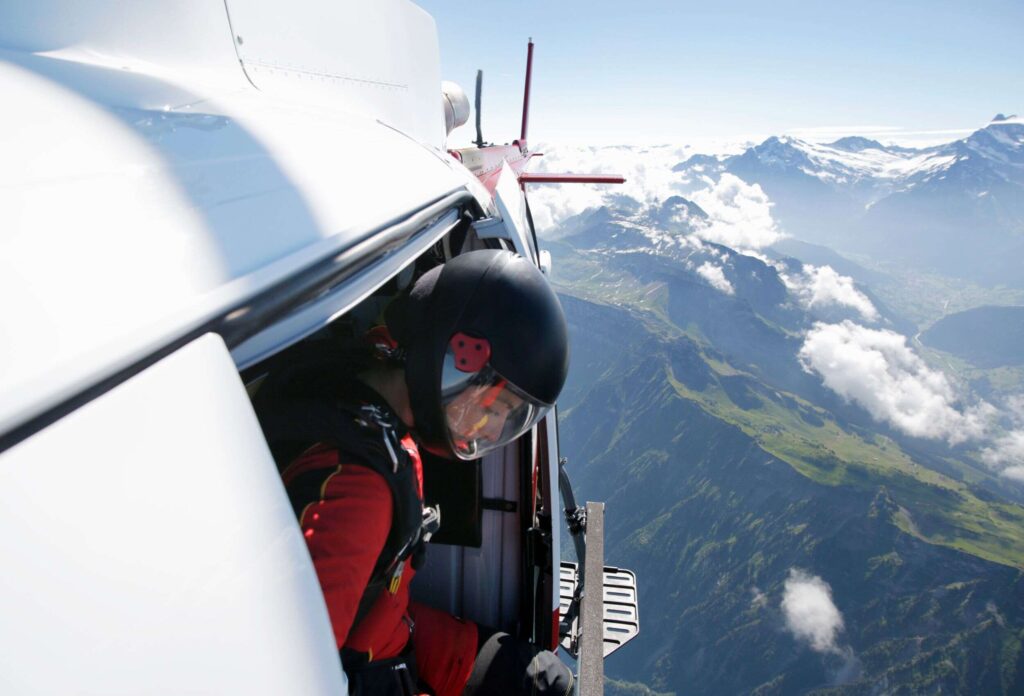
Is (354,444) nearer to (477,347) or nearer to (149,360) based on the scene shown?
(477,347)

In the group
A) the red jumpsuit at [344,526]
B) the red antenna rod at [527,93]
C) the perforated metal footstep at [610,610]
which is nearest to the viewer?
the red jumpsuit at [344,526]

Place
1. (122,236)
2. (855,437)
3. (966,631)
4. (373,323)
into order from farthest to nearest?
(855,437), (966,631), (373,323), (122,236)

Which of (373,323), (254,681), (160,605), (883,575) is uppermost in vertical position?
(160,605)

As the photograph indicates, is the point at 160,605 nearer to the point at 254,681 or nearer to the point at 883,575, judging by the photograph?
the point at 254,681

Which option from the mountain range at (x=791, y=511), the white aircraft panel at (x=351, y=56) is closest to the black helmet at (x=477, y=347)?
the white aircraft panel at (x=351, y=56)

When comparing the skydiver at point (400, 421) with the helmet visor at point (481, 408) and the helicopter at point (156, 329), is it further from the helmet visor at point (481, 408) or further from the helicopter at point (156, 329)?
the helicopter at point (156, 329)

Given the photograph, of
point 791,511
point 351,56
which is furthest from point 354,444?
point 791,511

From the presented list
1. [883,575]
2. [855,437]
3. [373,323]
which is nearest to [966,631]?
[883,575]

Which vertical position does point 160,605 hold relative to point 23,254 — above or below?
below

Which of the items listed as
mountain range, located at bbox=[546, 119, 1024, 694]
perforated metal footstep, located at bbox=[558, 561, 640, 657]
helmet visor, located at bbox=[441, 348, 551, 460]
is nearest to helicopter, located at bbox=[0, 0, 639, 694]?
helmet visor, located at bbox=[441, 348, 551, 460]
